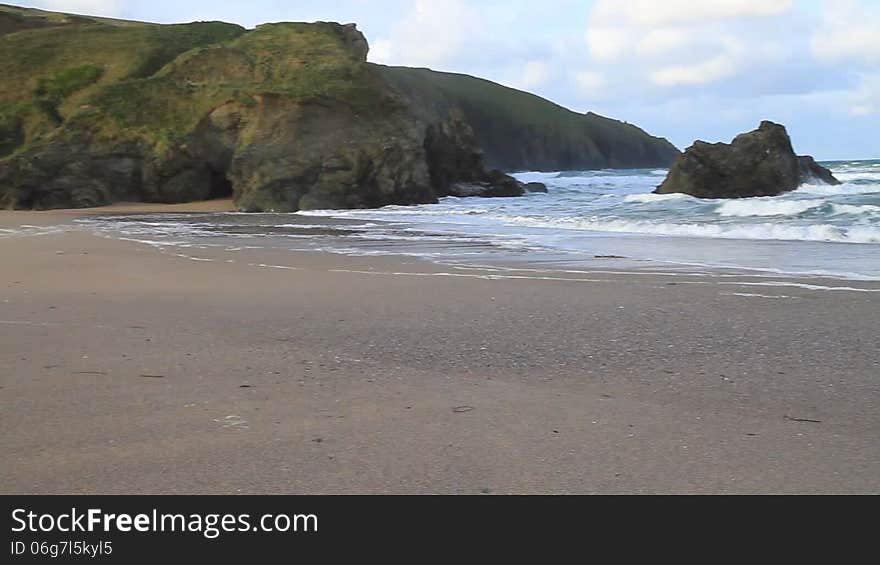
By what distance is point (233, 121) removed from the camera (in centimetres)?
3080

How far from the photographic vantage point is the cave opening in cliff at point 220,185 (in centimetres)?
3150

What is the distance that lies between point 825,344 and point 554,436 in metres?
2.56

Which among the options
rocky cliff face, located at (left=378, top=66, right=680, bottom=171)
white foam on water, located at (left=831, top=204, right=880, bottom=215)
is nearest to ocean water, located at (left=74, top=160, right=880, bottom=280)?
white foam on water, located at (left=831, top=204, right=880, bottom=215)

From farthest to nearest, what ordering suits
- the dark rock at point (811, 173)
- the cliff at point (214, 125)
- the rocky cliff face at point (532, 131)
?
the rocky cliff face at point (532, 131) → the dark rock at point (811, 173) → the cliff at point (214, 125)

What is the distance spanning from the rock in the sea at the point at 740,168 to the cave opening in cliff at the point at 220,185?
613 inches

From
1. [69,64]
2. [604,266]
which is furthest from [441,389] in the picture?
[69,64]

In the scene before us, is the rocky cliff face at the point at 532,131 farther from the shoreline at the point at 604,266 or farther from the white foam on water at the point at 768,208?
the shoreline at the point at 604,266

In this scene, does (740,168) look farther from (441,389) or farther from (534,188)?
(441,389)

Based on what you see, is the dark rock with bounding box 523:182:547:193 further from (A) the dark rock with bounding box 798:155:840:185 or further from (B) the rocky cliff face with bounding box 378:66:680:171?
(B) the rocky cliff face with bounding box 378:66:680:171

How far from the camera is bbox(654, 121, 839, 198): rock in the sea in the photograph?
2831 cm

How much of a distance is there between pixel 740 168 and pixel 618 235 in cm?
1501

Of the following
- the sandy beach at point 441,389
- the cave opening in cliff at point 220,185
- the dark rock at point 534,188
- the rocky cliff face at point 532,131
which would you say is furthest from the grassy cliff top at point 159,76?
the rocky cliff face at point 532,131
